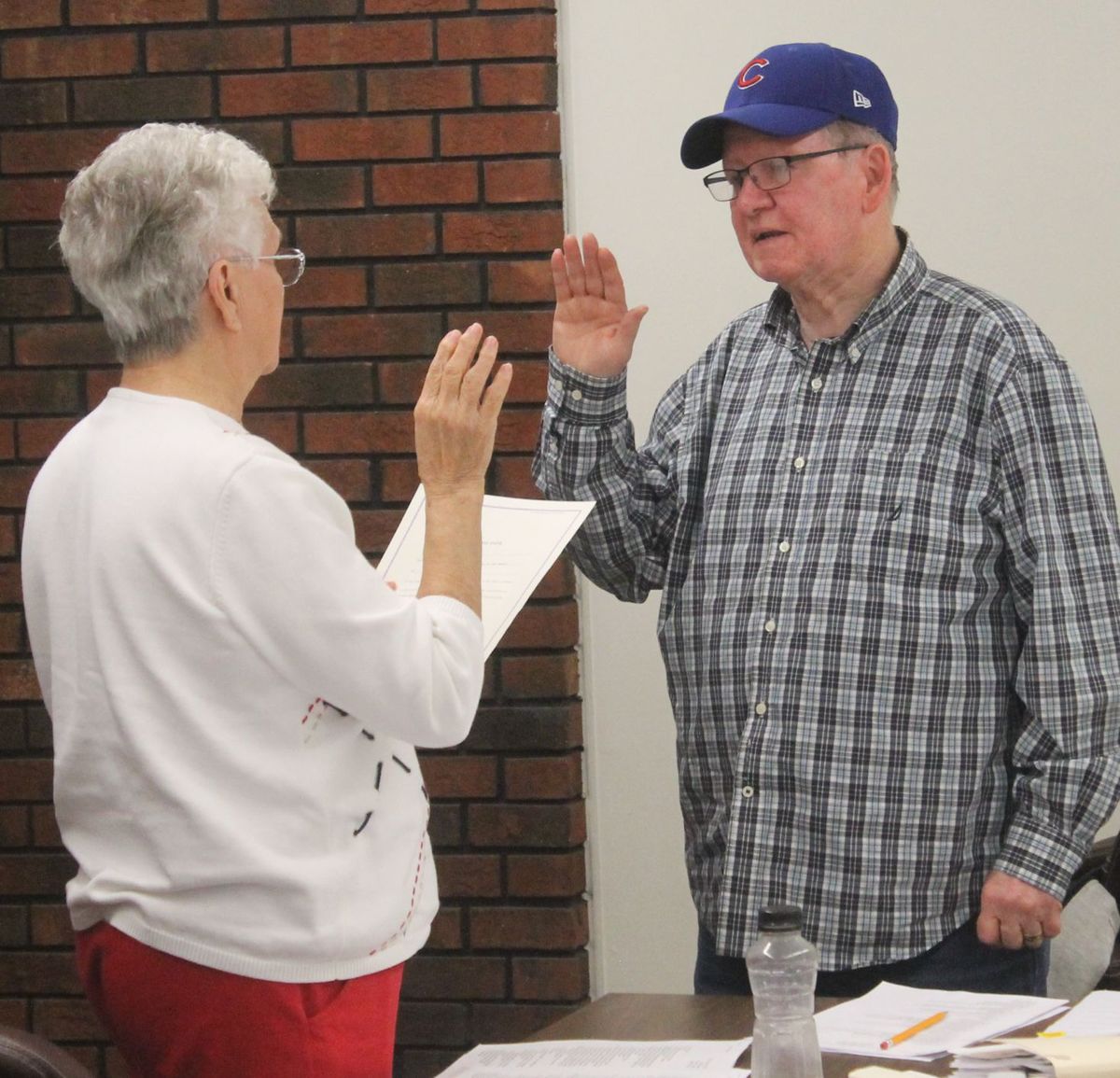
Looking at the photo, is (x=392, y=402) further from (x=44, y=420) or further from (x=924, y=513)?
(x=924, y=513)

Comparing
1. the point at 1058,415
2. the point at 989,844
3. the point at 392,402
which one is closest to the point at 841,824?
the point at 989,844

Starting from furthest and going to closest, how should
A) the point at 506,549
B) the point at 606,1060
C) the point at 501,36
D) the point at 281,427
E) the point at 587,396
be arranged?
the point at 281,427
the point at 501,36
the point at 587,396
the point at 506,549
the point at 606,1060

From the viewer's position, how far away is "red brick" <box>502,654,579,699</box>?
2.82 metres

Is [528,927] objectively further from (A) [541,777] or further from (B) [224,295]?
(B) [224,295]

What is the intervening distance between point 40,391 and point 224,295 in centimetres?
158

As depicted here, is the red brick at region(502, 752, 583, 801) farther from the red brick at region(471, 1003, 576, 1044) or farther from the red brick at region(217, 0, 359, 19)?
the red brick at region(217, 0, 359, 19)

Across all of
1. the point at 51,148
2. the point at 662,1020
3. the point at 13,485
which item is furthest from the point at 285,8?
the point at 662,1020

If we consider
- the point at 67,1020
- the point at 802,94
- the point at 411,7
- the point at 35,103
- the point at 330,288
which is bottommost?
the point at 67,1020

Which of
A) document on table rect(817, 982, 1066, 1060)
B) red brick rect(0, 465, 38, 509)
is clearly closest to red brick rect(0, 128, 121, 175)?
red brick rect(0, 465, 38, 509)

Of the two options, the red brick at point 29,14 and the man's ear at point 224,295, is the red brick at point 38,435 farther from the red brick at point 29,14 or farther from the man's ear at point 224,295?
the man's ear at point 224,295

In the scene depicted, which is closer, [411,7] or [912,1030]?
[912,1030]

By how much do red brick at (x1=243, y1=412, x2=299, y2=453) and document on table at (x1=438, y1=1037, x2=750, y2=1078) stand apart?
156 centimetres

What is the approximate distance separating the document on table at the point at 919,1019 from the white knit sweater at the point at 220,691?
462 mm

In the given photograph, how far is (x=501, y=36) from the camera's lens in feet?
9.10
